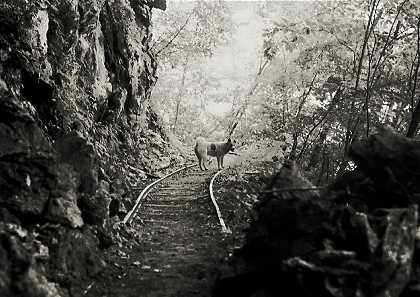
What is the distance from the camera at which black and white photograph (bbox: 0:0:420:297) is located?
508 centimetres

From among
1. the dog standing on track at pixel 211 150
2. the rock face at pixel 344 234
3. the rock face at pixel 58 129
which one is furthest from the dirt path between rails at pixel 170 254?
the dog standing on track at pixel 211 150

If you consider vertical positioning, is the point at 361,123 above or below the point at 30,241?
above

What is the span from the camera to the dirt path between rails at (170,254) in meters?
6.39

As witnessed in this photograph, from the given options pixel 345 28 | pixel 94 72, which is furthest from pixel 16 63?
pixel 345 28

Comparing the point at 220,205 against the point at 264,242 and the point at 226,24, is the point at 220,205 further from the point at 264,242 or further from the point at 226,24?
the point at 226,24

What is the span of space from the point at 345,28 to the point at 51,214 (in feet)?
42.7

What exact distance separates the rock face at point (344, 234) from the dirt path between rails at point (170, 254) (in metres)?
0.88

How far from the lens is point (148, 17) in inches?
939

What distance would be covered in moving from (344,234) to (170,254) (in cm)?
390

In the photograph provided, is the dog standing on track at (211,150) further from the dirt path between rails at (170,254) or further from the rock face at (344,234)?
the rock face at (344,234)

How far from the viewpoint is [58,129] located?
10.2 meters

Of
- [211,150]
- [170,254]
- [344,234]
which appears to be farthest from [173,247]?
[211,150]

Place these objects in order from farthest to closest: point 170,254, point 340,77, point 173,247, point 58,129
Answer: point 340,77 < point 58,129 < point 173,247 < point 170,254

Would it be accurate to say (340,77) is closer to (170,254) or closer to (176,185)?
(176,185)
